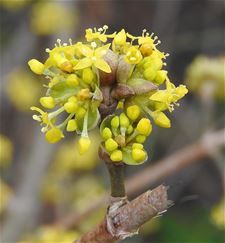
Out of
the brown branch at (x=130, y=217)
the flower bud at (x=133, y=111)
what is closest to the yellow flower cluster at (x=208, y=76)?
the flower bud at (x=133, y=111)

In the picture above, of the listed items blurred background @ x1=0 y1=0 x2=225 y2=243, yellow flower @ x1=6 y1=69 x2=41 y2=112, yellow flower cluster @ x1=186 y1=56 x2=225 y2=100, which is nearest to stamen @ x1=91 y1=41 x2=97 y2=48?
yellow flower cluster @ x1=186 y1=56 x2=225 y2=100

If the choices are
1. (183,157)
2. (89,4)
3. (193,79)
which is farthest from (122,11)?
Answer: (183,157)

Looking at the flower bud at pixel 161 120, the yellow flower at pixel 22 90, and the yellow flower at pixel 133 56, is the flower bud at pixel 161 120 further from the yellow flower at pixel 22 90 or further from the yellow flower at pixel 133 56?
the yellow flower at pixel 22 90

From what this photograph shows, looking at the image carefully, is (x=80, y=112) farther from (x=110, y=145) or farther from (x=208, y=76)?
(x=208, y=76)

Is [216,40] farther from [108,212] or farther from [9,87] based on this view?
[108,212]

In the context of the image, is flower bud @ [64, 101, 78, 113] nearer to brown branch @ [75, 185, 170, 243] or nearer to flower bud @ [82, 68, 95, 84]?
flower bud @ [82, 68, 95, 84]

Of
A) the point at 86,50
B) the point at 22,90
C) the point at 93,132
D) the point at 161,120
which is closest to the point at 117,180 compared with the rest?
the point at 161,120

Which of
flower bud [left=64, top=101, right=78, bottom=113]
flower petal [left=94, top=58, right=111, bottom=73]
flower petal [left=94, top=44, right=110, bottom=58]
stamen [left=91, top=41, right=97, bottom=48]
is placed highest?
stamen [left=91, top=41, right=97, bottom=48]
